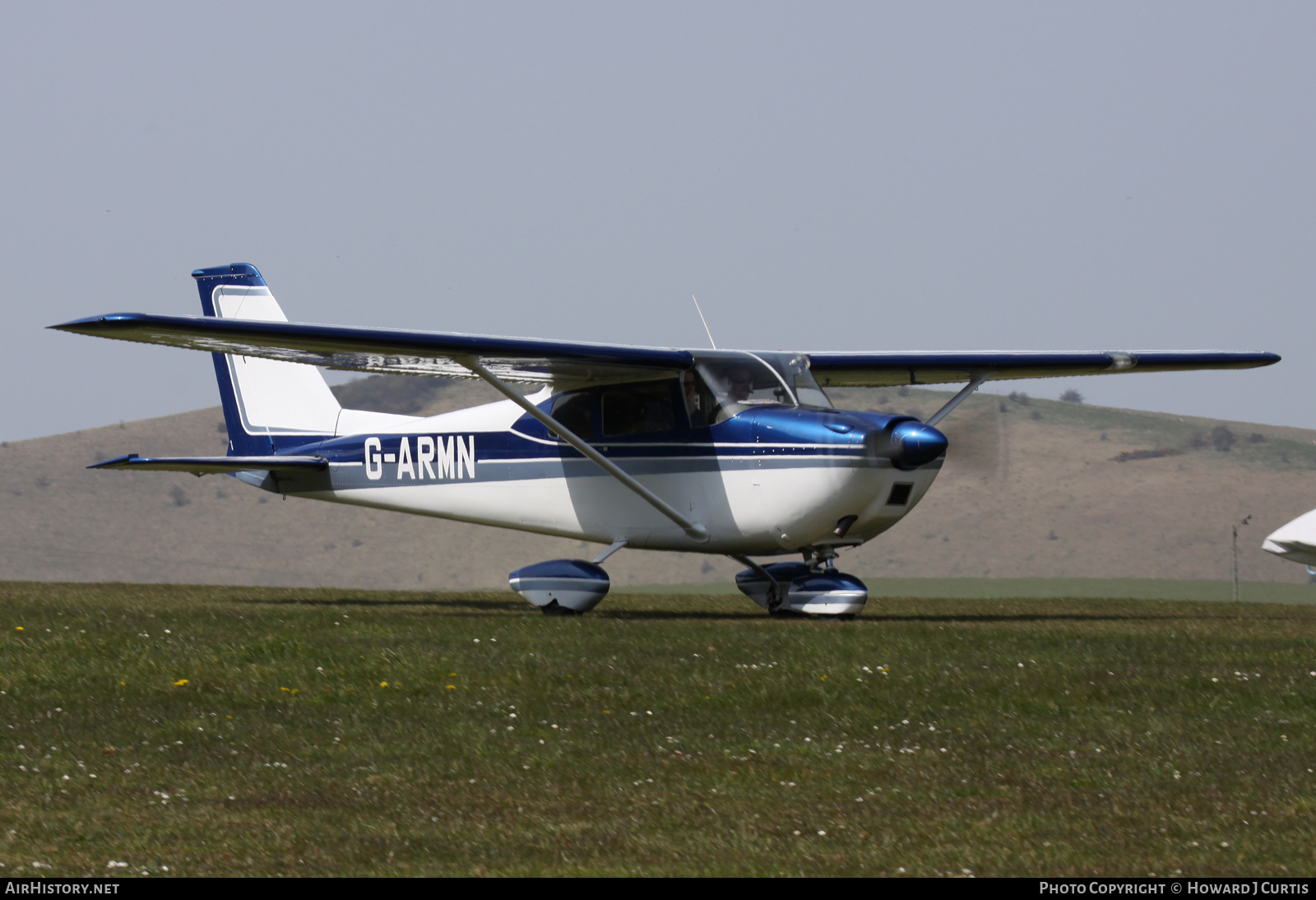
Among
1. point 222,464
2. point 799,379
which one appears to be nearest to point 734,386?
point 799,379

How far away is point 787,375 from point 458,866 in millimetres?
11355

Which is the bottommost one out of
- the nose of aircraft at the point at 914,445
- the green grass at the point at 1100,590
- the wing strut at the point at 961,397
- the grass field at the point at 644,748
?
the grass field at the point at 644,748

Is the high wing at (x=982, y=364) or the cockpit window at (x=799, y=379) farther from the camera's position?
the high wing at (x=982, y=364)

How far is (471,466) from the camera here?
784 inches

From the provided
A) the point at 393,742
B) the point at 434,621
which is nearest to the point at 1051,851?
the point at 393,742

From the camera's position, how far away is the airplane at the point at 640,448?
1638 centimetres

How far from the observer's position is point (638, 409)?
18141 mm

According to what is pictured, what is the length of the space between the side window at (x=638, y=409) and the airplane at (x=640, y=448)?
22mm

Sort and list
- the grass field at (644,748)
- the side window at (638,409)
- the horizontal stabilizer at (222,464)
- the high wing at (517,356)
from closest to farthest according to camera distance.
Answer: the grass field at (644,748)
the high wing at (517,356)
the side window at (638,409)
the horizontal stabilizer at (222,464)

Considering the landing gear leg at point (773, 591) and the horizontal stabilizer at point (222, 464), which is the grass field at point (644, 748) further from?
the horizontal stabilizer at point (222, 464)

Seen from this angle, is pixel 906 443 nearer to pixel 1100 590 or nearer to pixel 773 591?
pixel 773 591

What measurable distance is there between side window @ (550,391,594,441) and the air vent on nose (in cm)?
384

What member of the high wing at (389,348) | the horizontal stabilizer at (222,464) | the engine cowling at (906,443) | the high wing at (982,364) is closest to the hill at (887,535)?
the high wing at (982,364)

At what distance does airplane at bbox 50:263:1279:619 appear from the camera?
53.7ft
